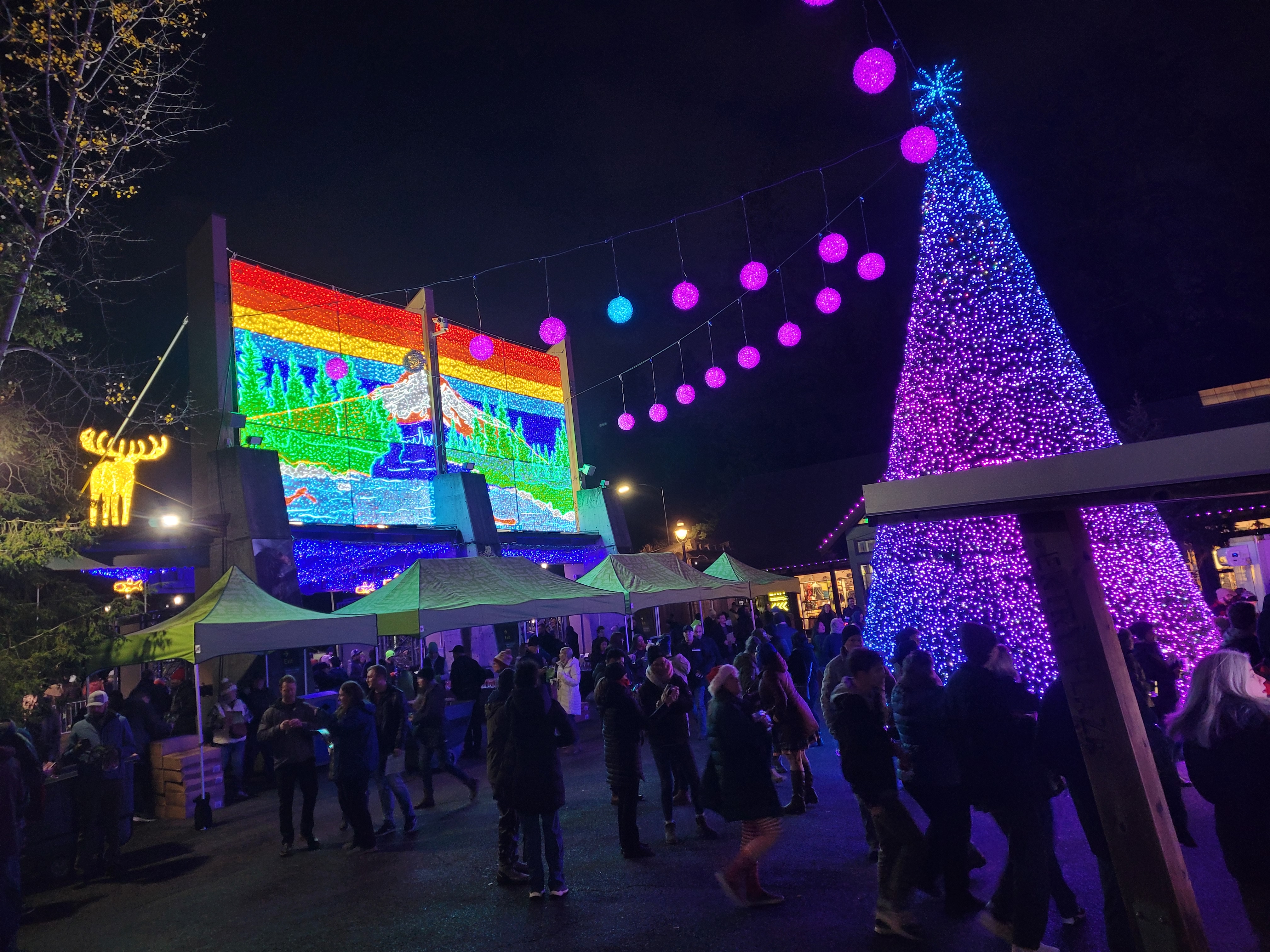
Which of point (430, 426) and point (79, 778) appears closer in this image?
point (79, 778)

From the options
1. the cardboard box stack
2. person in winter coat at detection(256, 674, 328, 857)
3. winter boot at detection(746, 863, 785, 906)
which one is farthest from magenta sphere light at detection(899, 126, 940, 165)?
the cardboard box stack

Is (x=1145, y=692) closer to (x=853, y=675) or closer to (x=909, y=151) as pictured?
(x=853, y=675)

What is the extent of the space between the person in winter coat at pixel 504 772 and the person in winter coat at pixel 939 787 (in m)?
2.72

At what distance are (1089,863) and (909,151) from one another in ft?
21.3

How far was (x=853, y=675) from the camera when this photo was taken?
463 cm

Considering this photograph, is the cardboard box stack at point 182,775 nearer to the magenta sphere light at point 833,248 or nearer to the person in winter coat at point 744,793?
the person in winter coat at point 744,793

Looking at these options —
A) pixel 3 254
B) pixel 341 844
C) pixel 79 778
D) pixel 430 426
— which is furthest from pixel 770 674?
pixel 430 426

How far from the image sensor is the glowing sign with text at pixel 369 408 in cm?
1678

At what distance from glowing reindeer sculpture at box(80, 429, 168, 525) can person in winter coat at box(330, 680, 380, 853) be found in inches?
342

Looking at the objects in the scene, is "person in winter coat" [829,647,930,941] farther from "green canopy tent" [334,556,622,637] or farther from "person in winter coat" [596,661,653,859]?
"green canopy tent" [334,556,622,637]

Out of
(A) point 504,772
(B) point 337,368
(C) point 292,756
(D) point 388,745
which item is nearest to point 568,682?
(D) point 388,745

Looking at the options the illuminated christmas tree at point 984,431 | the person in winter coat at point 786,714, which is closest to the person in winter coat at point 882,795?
the person in winter coat at point 786,714

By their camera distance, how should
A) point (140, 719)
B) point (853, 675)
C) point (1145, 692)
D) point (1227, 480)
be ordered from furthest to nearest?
1. point (140, 719)
2. point (1145, 692)
3. point (853, 675)
4. point (1227, 480)

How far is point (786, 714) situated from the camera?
648 centimetres
